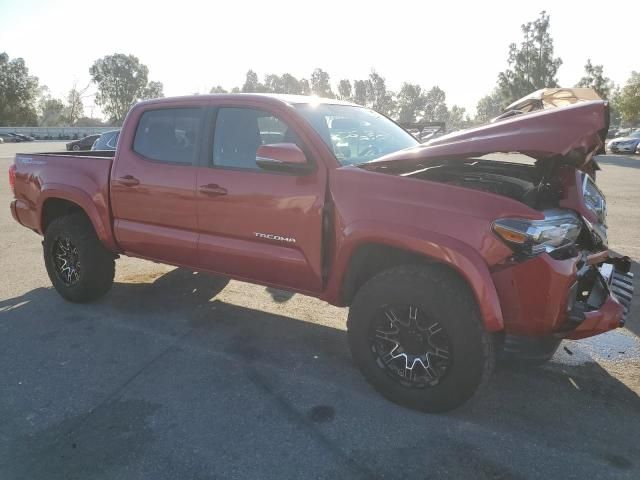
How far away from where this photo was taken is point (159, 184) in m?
3.84

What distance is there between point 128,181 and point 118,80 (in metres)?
129

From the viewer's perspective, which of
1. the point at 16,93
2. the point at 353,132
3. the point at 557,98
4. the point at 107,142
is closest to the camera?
the point at 353,132

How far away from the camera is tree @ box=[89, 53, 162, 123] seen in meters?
117

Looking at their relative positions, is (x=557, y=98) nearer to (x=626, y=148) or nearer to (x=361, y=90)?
(x=626, y=148)

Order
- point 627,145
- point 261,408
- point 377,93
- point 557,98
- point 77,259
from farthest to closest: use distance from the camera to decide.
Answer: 1. point 377,93
2. point 627,145
3. point 557,98
4. point 77,259
5. point 261,408

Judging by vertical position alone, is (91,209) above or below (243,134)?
below

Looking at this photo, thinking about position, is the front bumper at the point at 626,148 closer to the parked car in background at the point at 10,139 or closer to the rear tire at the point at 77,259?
the rear tire at the point at 77,259

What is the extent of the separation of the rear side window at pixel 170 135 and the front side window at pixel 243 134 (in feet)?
0.68

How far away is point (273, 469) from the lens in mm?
2389

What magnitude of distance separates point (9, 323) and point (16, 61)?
104110 millimetres

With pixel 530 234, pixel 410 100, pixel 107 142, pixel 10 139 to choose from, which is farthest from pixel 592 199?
pixel 410 100

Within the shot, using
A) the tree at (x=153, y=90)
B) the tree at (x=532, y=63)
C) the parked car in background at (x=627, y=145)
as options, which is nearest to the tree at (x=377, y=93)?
the tree at (x=153, y=90)

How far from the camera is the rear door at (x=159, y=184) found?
3740 mm

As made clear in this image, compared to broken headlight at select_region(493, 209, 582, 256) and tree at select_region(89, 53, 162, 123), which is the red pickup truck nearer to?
broken headlight at select_region(493, 209, 582, 256)
